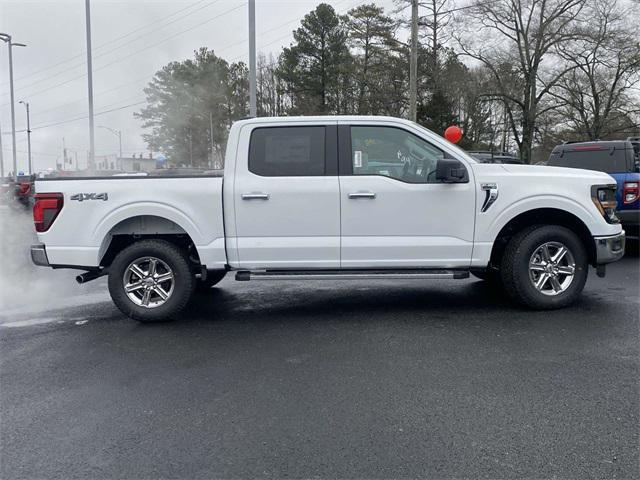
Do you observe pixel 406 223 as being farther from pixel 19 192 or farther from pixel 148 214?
pixel 19 192

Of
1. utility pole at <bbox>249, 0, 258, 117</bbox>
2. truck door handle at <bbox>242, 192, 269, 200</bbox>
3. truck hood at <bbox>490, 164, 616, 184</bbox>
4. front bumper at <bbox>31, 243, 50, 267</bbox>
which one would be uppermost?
utility pole at <bbox>249, 0, 258, 117</bbox>

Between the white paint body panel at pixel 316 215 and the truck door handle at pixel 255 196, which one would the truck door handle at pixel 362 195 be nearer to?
the white paint body panel at pixel 316 215

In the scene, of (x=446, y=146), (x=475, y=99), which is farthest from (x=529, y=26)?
(x=446, y=146)

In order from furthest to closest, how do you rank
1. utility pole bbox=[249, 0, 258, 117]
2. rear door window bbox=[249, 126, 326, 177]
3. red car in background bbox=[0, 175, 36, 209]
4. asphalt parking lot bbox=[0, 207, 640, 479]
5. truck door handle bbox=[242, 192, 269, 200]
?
red car in background bbox=[0, 175, 36, 209] → utility pole bbox=[249, 0, 258, 117] → rear door window bbox=[249, 126, 326, 177] → truck door handle bbox=[242, 192, 269, 200] → asphalt parking lot bbox=[0, 207, 640, 479]

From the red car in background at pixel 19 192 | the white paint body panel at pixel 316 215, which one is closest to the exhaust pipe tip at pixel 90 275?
the white paint body panel at pixel 316 215

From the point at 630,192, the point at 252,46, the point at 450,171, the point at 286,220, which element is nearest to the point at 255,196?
the point at 286,220

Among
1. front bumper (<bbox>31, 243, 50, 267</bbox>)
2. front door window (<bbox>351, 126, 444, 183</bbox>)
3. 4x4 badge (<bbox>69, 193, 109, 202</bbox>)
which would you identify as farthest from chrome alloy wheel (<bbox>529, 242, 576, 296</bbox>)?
front bumper (<bbox>31, 243, 50, 267</bbox>)

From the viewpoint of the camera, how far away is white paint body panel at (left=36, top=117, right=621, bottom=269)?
541 cm

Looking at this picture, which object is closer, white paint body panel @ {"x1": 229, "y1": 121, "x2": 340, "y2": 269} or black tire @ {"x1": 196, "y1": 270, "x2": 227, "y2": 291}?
white paint body panel @ {"x1": 229, "y1": 121, "x2": 340, "y2": 269}

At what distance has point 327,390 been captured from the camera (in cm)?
378

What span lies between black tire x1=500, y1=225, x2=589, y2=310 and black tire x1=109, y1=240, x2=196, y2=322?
3.25 meters

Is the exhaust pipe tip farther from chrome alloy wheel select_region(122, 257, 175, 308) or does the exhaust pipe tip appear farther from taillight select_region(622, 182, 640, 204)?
taillight select_region(622, 182, 640, 204)

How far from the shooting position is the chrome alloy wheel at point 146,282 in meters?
5.53

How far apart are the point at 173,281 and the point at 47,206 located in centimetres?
144
